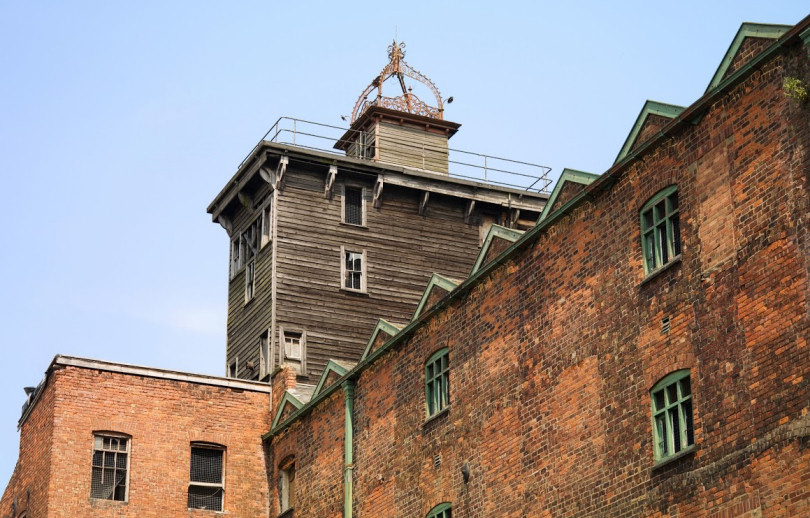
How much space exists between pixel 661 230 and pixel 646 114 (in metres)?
2.14

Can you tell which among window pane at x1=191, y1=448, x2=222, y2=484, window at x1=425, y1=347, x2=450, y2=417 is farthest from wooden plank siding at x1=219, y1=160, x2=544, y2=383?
window at x1=425, y1=347, x2=450, y2=417

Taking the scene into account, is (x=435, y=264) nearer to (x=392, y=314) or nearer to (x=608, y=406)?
(x=392, y=314)

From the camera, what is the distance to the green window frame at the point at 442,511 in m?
26.3

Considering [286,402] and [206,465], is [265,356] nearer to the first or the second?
[286,402]

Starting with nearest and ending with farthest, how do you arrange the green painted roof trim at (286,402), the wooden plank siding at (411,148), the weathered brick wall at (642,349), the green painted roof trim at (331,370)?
the weathered brick wall at (642,349), the green painted roof trim at (331,370), the green painted roof trim at (286,402), the wooden plank siding at (411,148)

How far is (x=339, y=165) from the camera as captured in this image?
40219 millimetres

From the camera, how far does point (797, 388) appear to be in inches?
702

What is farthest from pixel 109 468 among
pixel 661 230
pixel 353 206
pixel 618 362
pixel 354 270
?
pixel 661 230

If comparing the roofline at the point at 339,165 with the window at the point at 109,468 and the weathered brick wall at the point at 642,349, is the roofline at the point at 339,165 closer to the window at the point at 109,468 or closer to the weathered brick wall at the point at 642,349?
the window at the point at 109,468

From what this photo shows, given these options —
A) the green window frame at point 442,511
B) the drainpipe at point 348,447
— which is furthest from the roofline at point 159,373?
the green window frame at point 442,511

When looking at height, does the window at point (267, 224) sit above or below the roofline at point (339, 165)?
below

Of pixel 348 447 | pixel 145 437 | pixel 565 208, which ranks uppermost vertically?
pixel 565 208

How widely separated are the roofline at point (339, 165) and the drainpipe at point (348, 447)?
10.5 m

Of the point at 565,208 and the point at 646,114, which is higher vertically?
the point at 646,114
